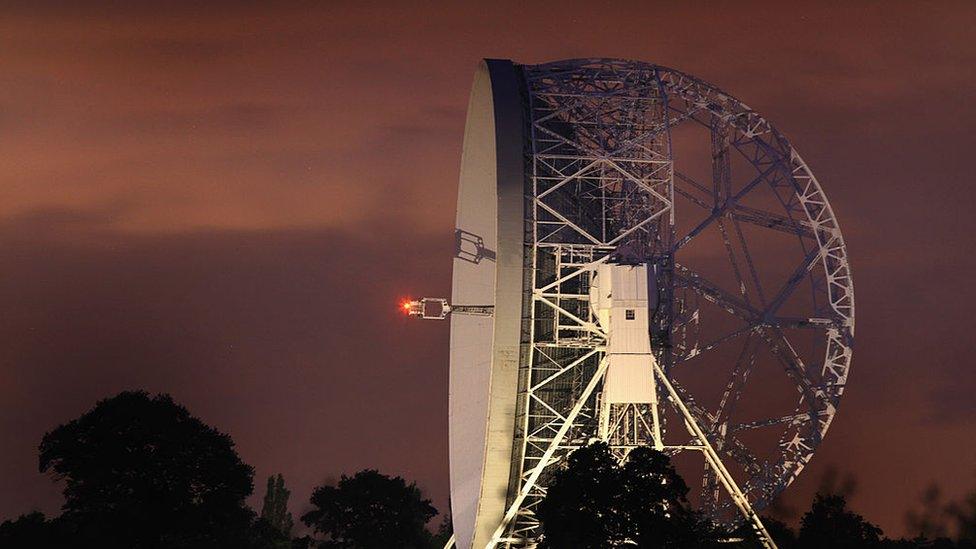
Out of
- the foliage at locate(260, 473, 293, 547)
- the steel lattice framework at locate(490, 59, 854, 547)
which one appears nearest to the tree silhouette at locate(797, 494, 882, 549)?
the steel lattice framework at locate(490, 59, 854, 547)

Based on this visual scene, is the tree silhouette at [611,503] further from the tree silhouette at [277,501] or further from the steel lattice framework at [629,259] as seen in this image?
the tree silhouette at [277,501]

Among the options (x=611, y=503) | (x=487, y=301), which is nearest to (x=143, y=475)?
(x=487, y=301)

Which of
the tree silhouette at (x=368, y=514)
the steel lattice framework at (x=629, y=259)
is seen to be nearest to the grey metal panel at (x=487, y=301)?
the steel lattice framework at (x=629, y=259)

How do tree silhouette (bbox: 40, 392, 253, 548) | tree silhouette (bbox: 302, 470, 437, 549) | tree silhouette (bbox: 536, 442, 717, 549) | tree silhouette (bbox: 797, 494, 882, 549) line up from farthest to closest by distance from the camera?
tree silhouette (bbox: 302, 470, 437, 549), tree silhouette (bbox: 40, 392, 253, 548), tree silhouette (bbox: 797, 494, 882, 549), tree silhouette (bbox: 536, 442, 717, 549)

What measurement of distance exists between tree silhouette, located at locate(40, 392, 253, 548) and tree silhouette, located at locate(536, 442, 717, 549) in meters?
40.4

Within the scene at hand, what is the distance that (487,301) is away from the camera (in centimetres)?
9556

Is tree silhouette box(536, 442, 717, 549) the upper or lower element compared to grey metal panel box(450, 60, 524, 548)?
lower

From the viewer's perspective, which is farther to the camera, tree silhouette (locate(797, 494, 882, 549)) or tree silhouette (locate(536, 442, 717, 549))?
tree silhouette (locate(797, 494, 882, 549))

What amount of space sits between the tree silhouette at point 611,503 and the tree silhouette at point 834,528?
18.7 meters

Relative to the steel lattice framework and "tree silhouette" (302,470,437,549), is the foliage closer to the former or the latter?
"tree silhouette" (302,470,437,549)

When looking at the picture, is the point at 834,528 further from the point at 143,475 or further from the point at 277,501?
the point at 277,501

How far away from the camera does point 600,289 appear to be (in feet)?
266

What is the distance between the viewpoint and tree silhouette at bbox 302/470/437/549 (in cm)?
14950

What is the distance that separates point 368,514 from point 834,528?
6059 cm
